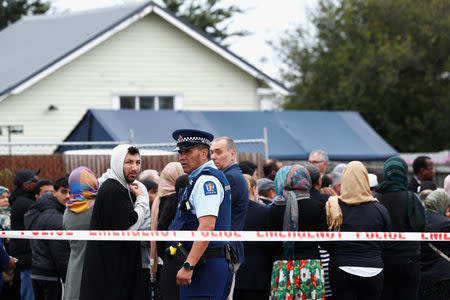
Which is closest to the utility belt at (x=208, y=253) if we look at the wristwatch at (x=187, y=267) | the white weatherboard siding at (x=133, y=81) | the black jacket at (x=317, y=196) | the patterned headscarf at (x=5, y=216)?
the wristwatch at (x=187, y=267)

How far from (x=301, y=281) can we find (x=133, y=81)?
14.4 m

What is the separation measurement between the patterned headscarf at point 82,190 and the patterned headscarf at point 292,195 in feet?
5.95

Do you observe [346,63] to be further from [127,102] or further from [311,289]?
[311,289]

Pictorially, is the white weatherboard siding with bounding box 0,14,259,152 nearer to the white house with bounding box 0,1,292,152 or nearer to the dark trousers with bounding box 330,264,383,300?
the white house with bounding box 0,1,292,152

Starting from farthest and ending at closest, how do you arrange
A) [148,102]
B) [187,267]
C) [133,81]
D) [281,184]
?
[148,102]
[133,81]
[281,184]
[187,267]

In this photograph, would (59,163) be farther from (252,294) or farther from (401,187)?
(401,187)

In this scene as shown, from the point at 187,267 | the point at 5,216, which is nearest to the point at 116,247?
the point at 187,267

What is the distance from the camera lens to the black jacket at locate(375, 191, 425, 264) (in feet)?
24.4

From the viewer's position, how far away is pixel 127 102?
2075cm

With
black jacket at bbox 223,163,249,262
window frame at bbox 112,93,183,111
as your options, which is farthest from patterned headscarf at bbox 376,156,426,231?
window frame at bbox 112,93,183,111

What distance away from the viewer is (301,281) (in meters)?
6.91

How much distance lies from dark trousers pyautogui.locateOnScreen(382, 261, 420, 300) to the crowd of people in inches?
0.4

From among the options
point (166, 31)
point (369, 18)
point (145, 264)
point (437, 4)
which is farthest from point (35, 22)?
point (145, 264)

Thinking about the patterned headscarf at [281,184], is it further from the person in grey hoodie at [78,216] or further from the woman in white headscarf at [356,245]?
the person in grey hoodie at [78,216]
